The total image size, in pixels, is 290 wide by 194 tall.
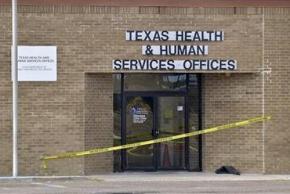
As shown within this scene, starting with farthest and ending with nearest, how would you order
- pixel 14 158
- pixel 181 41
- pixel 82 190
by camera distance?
1. pixel 181 41
2. pixel 14 158
3. pixel 82 190

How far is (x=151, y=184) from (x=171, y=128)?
3.79 m

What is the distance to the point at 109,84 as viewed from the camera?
20.4 m

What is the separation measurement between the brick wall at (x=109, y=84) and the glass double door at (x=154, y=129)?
2.89 ft

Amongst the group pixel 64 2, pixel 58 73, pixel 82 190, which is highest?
pixel 64 2

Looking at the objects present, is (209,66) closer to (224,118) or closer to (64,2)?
(224,118)

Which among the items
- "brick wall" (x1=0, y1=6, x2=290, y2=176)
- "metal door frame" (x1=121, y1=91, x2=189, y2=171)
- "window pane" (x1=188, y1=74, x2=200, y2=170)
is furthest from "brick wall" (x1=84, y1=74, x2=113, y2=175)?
"window pane" (x1=188, y1=74, x2=200, y2=170)

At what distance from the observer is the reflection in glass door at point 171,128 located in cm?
2117

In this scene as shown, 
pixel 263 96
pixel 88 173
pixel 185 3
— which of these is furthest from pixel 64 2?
pixel 263 96

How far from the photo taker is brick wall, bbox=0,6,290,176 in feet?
63.7

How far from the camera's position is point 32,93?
19.4 metres

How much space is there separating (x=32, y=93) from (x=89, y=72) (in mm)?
1689

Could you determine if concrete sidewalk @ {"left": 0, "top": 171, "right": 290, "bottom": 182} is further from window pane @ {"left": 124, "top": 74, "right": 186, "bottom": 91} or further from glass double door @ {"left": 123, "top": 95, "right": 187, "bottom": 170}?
window pane @ {"left": 124, "top": 74, "right": 186, "bottom": 91}

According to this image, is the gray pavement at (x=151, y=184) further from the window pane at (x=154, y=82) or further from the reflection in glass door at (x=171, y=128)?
the window pane at (x=154, y=82)

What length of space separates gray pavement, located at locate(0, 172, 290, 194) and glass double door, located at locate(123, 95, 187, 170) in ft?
2.27
